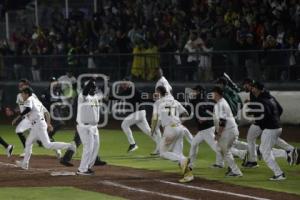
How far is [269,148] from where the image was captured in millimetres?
14125

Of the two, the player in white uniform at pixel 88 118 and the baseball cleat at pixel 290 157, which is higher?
the player in white uniform at pixel 88 118

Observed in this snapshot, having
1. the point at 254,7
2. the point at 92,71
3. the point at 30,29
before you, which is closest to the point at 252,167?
the point at 254,7

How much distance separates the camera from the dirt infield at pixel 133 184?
12.6m

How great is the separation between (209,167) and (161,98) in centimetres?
200

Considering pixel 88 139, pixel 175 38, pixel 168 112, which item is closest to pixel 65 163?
pixel 88 139

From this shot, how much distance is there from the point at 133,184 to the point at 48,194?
5.76ft

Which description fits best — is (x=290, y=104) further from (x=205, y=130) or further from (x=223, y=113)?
(x=223, y=113)

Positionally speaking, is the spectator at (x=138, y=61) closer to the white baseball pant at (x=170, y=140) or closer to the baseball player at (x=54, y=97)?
the baseball player at (x=54, y=97)

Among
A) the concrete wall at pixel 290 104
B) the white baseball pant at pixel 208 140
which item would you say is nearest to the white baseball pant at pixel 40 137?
the white baseball pant at pixel 208 140

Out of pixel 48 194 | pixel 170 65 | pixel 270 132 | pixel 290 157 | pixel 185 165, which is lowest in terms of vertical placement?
pixel 48 194

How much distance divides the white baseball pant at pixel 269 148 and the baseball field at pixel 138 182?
30 centimetres

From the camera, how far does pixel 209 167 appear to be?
16.3m

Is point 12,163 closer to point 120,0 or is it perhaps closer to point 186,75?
point 186,75

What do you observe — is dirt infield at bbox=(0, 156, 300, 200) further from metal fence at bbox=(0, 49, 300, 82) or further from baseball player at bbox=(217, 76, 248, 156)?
metal fence at bbox=(0, 49, 300, 82)
